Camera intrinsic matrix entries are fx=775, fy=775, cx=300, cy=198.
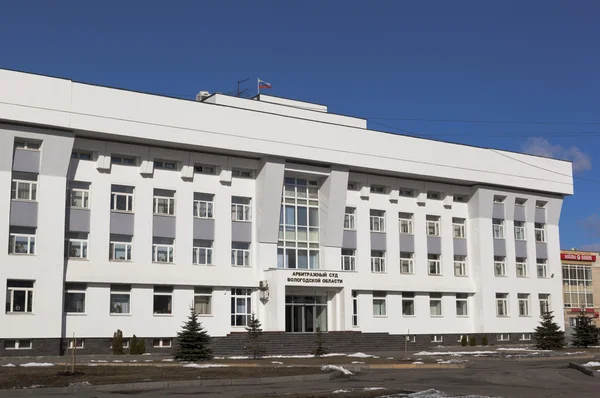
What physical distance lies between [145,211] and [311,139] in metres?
11.3

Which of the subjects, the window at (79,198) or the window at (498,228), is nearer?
the window at (79,198)

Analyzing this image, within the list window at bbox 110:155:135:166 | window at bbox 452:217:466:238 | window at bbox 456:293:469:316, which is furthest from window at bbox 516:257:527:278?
window at bbox 110:155:135:166

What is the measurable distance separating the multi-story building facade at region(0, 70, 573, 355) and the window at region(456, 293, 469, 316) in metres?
0.14

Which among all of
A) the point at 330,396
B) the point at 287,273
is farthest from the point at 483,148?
the point at 330,396

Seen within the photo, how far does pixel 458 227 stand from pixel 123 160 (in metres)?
26.0

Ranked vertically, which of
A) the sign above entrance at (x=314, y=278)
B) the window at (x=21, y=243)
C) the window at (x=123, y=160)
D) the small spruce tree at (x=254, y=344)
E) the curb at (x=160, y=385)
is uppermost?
the window at (x=123, y=160)

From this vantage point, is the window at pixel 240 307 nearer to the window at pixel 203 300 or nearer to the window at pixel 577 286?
the window at pixel 203 300

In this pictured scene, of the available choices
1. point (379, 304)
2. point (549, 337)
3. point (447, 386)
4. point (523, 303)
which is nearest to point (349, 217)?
point (379, 304)

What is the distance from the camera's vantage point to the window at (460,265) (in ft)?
185

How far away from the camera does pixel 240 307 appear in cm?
4650

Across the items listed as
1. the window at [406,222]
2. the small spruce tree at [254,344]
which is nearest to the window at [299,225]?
the window at [406,222]

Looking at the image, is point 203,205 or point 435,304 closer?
point 203,205

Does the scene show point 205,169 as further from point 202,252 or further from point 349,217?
point 349,217

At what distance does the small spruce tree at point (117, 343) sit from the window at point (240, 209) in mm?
9993
